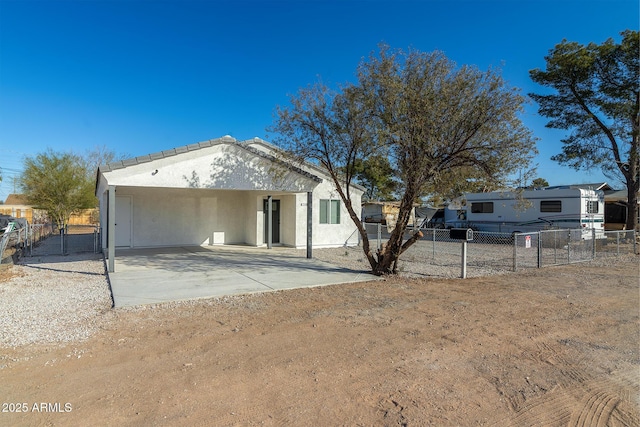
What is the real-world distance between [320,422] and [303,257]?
30.9 feet

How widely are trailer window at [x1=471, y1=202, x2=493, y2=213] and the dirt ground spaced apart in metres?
15.5

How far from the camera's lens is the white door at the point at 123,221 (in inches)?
533

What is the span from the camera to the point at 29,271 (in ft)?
30.2

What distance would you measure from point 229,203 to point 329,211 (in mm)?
4497

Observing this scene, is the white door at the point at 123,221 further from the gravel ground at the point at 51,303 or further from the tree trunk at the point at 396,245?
the tree trunk at the point at 396,245

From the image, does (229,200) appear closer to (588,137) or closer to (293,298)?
(293,298)

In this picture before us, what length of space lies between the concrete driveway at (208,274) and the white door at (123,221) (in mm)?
774

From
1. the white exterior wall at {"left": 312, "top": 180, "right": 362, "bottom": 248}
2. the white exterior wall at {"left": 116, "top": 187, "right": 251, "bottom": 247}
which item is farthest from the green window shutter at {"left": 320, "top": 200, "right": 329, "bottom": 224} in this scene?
the white exterior wall at {"left": 116, "top": 187, "right": 251, "bottom": 247}

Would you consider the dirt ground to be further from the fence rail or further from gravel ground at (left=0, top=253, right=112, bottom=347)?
the fence rail

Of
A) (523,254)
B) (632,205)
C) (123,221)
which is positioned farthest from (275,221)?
(632,205)

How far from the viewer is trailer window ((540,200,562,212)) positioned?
59.9ft

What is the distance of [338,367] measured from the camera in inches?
151

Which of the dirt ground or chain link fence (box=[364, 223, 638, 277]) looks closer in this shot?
the dirt ground

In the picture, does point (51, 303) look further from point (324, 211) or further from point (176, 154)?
point (324, 211)
